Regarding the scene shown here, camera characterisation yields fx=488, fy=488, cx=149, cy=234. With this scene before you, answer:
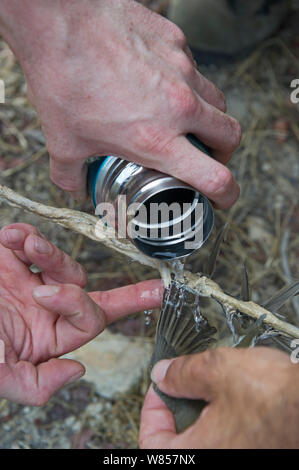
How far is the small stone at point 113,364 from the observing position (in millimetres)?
1333

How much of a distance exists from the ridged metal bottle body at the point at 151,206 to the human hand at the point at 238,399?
213mm

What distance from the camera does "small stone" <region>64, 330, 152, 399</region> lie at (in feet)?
4.37

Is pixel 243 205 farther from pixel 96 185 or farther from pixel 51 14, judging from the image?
pixel 51 14

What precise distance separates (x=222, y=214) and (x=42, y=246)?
2.54 feet

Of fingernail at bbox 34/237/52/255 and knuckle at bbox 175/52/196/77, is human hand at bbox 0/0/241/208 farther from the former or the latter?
fingernail at bbox 34/237/52/255

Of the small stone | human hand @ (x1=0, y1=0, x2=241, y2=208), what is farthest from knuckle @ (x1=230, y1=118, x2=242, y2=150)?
the small stone

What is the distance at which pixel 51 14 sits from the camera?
735 millimetres

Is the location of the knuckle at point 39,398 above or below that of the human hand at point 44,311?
below

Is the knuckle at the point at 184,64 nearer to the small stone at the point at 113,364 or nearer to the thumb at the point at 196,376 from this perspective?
the thumb at the point at 196,376

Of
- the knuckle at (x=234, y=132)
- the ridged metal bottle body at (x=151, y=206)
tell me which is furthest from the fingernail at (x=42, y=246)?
the knuckle at (x=234, y=132)

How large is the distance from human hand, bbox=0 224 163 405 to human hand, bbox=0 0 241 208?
0.25 m

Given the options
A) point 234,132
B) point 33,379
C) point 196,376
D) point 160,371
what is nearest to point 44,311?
point 33,379

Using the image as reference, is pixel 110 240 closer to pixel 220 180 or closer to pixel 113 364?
pixel 220 180

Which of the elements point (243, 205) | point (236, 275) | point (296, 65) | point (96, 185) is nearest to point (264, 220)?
point (243, 205)
